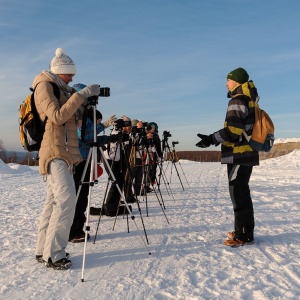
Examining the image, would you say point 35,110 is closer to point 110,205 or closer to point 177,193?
point 110,205

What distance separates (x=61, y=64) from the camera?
3.69m

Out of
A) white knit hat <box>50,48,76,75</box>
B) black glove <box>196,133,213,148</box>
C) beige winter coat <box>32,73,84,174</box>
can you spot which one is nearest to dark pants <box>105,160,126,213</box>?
black glove <box>196,133,213,148</box>

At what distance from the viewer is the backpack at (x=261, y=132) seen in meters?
4.15

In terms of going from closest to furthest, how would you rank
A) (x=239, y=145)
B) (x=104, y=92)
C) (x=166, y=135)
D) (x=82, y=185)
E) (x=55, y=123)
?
(x=55, y=123), (x=104, y=92), (x=239, y=145), (x=82, y=185), (x=166, y=135)

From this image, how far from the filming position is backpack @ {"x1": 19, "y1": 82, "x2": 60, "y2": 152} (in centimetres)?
349

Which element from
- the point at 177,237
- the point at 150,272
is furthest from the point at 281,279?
the point at 177,237

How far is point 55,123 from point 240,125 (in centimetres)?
220

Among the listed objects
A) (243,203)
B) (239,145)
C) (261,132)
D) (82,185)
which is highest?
(261,132)

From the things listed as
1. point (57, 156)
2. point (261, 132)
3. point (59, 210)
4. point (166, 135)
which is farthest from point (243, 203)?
point (166, 135)

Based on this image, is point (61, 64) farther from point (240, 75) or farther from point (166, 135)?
point (166, 135)

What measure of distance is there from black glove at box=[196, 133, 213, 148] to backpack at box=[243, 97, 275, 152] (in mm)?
444

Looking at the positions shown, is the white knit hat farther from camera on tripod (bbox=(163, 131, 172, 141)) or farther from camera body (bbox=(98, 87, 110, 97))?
camera on tripod (bbox=(163, 131, 172, 141))

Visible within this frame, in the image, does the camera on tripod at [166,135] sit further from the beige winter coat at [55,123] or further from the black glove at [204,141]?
the beige winter coat at [55,123]

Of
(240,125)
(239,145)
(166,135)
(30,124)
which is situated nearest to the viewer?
(30,124)
